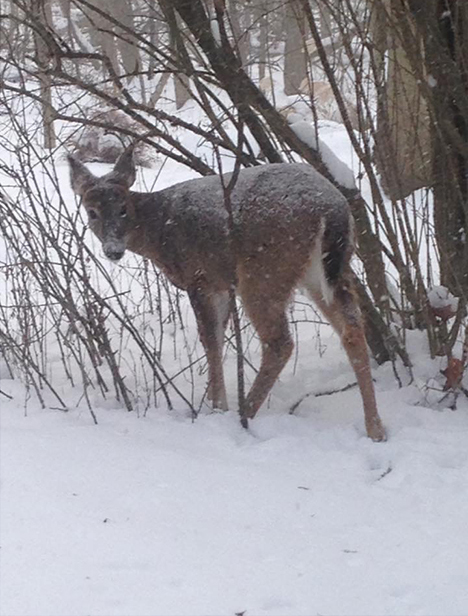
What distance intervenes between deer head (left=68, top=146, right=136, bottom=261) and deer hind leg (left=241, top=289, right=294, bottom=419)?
0.89m

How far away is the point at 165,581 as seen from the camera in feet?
9.97

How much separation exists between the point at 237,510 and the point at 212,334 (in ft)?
4.97

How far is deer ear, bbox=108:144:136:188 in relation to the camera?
5023 mm

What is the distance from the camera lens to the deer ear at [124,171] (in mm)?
5023

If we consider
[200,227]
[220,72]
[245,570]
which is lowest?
[245,570]

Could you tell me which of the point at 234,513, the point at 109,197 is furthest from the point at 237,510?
the point at 109,197

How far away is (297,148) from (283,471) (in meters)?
2.05

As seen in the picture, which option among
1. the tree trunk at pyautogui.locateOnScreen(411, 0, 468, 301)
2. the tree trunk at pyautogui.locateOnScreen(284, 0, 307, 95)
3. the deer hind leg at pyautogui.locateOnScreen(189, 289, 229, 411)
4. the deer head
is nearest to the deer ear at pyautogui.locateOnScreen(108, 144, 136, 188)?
the deer head

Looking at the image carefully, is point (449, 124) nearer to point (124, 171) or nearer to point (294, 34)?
point (124, 171)

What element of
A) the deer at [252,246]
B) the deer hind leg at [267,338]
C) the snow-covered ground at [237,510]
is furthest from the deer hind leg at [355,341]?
the deer hind leg at [267,338]

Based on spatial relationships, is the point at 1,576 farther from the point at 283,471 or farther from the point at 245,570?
the point at 283,471

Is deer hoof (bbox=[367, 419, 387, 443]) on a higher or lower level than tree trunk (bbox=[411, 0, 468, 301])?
lower

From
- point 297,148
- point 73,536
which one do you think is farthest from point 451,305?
point 73,536

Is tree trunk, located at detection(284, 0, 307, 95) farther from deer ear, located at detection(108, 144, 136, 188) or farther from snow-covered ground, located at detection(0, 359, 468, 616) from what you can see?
snow-covered ground, located at detection(0, 359, 468, 616)
